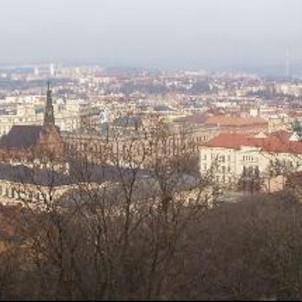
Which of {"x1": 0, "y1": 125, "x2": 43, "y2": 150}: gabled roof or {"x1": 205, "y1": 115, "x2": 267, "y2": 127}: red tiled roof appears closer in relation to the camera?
{"x1": 0, "y1": 125, "x2": 43, "y2": 150}: gabled roof

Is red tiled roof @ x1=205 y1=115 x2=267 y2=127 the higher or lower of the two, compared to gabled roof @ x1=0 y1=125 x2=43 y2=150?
lower

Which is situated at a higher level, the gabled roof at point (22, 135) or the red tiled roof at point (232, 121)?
the gabled roof at point (22, 135)

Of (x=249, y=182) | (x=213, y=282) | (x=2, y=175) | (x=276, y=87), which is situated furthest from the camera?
(x=276, y=87)

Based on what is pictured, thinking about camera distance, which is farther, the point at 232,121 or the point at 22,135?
the point at 232,121

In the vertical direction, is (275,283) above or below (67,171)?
below

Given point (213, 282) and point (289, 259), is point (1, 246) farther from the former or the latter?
point (289, 259)

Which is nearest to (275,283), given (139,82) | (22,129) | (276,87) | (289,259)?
(289,259)

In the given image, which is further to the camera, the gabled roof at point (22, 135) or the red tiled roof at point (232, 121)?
the red tiled roof at point (232, 121)

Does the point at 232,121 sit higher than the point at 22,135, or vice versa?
the point at 22,135
